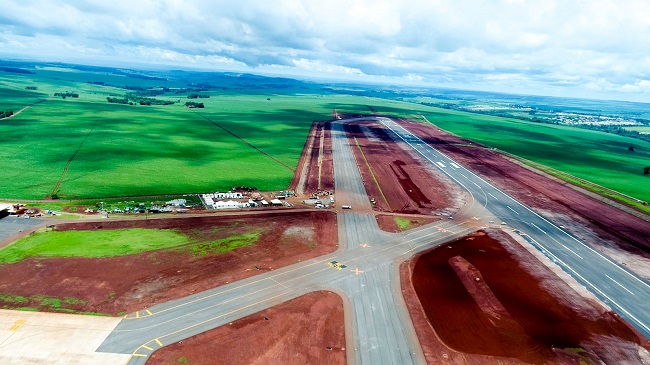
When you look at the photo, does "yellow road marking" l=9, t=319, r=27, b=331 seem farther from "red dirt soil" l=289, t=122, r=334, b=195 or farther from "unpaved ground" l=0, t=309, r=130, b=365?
"red dirt soil" l=289, t=122, r=334, b=195

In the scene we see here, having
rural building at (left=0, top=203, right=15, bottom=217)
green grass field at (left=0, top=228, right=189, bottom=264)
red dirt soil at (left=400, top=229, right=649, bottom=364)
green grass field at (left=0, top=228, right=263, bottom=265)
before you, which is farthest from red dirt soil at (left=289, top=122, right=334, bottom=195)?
rural building at (left=0, top=203, right=15, bottom=217)

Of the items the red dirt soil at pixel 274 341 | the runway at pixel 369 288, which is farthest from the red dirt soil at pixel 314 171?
the red dirt soil at pixel 274 341

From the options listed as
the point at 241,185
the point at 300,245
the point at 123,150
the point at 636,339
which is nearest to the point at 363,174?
the point at 241,185

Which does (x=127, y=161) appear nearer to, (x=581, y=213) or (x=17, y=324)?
(x=17, y=324)

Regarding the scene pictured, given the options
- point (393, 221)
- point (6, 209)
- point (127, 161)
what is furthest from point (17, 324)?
point (127, 161)

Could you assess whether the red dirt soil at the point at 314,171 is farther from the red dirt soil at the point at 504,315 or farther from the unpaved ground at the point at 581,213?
the unpaved ground at the point at 581,213
